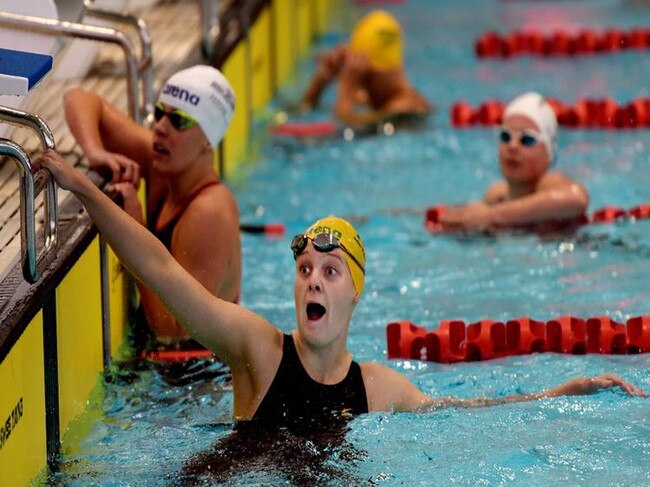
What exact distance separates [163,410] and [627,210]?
2.99 m

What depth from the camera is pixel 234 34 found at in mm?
7520

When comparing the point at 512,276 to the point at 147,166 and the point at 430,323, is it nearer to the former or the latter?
the point at 430,323

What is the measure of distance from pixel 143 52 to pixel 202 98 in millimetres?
732

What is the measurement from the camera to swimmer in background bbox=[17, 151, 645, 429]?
3.55 metres

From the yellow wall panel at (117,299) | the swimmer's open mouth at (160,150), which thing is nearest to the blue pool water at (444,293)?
the yellow wall panel at (117,299)

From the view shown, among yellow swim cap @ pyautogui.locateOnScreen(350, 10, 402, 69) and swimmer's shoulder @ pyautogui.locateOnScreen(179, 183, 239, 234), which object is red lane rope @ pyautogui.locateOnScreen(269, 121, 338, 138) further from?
swimmer's shoulder @ pyautogui.locateOnScreen(179, 183, 239, 234)

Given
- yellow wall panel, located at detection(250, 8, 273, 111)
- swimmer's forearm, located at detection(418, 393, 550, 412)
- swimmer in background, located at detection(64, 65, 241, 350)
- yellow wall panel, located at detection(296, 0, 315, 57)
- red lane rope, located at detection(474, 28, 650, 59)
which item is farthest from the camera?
yellow wall panel, located at detection(296, 0, 315, 57)

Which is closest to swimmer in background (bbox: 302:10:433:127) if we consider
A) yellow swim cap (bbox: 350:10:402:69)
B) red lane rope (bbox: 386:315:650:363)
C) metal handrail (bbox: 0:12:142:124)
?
yellow swim cap (bbox: 350:10:402:69)

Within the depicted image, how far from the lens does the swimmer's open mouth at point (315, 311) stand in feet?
12.0

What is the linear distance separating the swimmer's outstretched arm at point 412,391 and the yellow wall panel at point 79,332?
0.88 meters

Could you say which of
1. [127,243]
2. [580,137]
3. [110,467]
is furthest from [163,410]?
[580,137]

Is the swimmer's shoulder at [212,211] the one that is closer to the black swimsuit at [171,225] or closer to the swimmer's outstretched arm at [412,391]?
the black swimsuit at [171,225]

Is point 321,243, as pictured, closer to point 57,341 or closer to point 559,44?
point 57,341

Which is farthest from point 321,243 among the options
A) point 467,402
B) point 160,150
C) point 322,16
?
point 322,16
